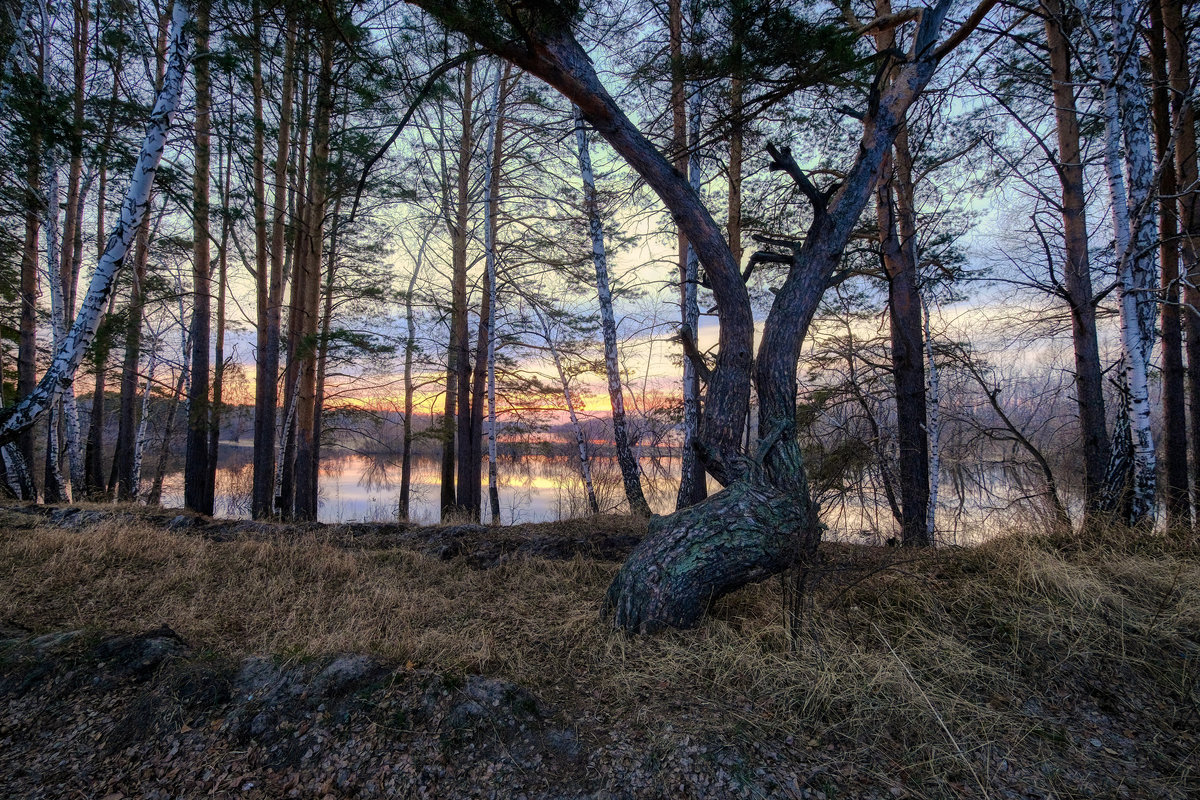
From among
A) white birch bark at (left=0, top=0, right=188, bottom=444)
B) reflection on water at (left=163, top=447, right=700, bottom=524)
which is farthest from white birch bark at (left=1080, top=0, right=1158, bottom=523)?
white birch bark at (left=0, top=0, right=188, bottom=444)

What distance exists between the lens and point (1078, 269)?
18.5 ft

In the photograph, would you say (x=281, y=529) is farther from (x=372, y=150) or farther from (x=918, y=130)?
(x=918, y=130)

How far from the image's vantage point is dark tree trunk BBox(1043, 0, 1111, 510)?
5.56 meters

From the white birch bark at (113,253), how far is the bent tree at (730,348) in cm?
273

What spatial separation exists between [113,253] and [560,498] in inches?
399

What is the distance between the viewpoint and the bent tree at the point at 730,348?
3.12 metres

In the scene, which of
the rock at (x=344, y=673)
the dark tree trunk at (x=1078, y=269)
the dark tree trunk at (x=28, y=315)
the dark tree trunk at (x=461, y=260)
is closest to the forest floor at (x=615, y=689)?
the rock at (x=344, y=673)

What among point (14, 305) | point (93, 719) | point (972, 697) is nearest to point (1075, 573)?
point (972, 697)

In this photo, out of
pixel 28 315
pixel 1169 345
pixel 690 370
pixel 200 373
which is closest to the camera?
pixel 1169 345

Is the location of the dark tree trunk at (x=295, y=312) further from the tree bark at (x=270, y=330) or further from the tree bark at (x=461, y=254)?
the tree bark at (x=461, y=254)

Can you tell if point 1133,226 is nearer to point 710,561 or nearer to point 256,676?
point 710,561

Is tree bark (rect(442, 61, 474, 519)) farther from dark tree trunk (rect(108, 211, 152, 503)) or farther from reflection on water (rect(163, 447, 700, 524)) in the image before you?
dark tree trunk (rect(108, 211, 152, 503))

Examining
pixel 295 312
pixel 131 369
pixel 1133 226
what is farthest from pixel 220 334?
pixel 1133 226

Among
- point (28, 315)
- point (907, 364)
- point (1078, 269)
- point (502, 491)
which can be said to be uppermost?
point (28, 315)
